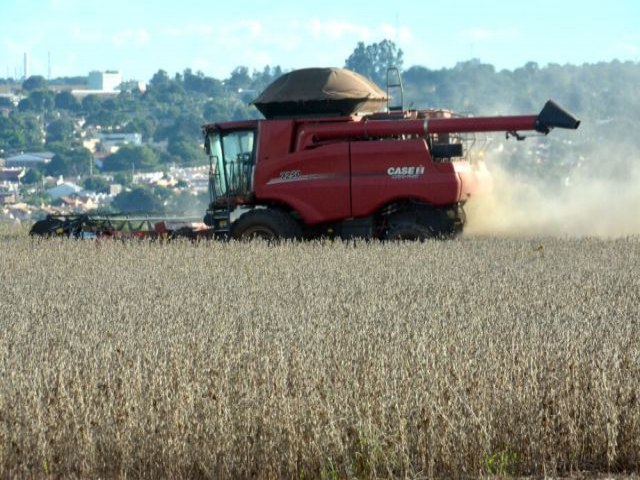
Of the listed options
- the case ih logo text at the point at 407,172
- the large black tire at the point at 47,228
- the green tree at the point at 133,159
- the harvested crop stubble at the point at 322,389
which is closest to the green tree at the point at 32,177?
the green tree at the point at 133,159

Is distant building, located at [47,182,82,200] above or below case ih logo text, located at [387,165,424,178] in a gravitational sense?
below

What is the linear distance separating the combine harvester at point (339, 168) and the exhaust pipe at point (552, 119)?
0.01 m

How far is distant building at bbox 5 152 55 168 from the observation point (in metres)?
173

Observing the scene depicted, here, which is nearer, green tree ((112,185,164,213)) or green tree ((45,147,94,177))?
green tree ((112,185,164,213))

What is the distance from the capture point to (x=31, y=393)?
26.9 ft

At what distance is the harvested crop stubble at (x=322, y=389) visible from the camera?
26.0 ft

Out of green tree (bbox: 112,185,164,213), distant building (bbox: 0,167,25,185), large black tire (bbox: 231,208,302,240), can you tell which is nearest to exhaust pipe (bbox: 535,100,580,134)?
large black tire (bbox: 231,208,302,240)

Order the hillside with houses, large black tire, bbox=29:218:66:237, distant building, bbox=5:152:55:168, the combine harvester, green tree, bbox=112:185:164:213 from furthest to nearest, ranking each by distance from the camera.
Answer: distant building, bbox=5:152:55:168, the hillside with houses, green tree, bbox=112:185:164:213, large black tire, bbox=29:218:66:237, the combine harvester

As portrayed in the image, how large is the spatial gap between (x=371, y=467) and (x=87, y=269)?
34.1 ft

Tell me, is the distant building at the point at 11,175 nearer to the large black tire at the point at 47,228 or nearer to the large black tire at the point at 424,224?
the large black tire at the point at 47,228

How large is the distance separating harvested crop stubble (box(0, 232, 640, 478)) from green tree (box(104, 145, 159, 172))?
6253 inches

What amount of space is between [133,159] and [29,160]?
13.0 m

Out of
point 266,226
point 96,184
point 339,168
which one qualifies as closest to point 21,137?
point 96,184

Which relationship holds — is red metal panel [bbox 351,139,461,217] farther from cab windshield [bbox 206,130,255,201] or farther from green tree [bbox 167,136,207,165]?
green tree [bbox 167,136,207,165]
